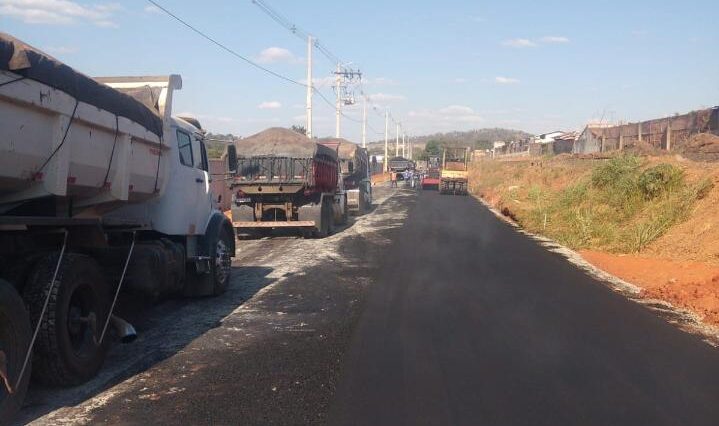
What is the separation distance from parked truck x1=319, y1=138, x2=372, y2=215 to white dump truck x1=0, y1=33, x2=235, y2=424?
18.7 meters

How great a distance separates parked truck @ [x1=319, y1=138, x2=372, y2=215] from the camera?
27172 mm

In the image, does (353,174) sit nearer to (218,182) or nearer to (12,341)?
(218,182)

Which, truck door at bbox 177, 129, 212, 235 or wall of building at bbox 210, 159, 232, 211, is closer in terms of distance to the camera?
truck door at bbox 177, 129, 212, 235

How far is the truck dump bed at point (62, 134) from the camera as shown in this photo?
184 inches

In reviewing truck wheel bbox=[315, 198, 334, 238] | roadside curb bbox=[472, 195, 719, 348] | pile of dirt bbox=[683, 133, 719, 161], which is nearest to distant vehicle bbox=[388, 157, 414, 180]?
pile of dirt bbox=[683, 133, 719, 161]

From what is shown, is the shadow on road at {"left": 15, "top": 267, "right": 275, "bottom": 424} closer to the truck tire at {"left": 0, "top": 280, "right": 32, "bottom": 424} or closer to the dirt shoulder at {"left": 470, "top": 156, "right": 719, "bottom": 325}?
the truck tire at {"left": 0, "top": 280, "right": 32, "bottom": 424}

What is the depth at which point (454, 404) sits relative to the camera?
5.25m

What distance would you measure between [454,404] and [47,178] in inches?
147

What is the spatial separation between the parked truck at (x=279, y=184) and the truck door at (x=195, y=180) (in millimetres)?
6777

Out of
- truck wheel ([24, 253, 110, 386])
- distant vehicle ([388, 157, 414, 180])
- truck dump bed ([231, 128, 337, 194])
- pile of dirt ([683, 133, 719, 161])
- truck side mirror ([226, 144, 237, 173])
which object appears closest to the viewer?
truck wheel ([24, 253, 110, 386])

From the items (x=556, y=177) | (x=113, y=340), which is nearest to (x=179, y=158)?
(x=113, y=340)

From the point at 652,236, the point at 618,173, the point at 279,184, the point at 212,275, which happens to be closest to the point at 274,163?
the point at 279,184

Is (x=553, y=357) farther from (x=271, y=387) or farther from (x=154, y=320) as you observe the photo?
(x=154, y=320)

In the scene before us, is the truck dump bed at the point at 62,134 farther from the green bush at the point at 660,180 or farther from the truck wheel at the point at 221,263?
the green bush at the point at 660,180
